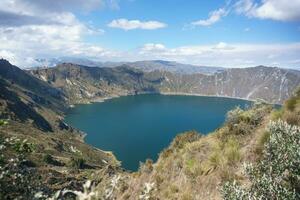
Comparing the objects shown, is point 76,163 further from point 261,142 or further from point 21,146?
point 21,146

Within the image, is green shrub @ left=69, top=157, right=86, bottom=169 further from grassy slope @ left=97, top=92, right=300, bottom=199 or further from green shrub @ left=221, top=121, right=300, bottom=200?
green shrub @ left=221, top=121, right=300, bottom=200

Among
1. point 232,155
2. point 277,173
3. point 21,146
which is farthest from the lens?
point 232,155

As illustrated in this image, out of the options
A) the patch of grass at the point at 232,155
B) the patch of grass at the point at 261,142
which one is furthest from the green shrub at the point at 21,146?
the patch of grass at the point at 261,142

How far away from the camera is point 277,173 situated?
27.7 feet

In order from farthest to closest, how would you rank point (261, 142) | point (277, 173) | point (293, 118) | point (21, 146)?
1. point (293, 118)
2. point (261, 142)
3. point (277, 173)
4. point (21, 146)

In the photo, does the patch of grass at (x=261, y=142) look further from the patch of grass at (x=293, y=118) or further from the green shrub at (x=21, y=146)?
the green shrub at (x=21, y=146)

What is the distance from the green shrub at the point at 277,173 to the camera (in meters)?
7.64

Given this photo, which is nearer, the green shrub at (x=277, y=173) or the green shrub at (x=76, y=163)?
the green shrub at (x=277, y=173)

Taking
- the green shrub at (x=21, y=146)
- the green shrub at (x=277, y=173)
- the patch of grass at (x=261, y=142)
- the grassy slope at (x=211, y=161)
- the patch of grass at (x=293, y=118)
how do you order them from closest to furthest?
1. the green shrub at (x=21, y=146)
2. the green shrub at (x=277, y=173)
3. the grassy slope at (x=211, y=161)
4. the patch of grass at (x=261, y=142)
5. the patch of grass at (x=293, y=118)

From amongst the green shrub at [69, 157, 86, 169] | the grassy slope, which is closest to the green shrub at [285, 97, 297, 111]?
the grassy slope

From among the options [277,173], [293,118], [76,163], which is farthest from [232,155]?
[76,163]

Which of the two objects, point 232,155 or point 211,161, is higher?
point 232,155

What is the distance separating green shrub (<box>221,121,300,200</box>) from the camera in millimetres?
7645

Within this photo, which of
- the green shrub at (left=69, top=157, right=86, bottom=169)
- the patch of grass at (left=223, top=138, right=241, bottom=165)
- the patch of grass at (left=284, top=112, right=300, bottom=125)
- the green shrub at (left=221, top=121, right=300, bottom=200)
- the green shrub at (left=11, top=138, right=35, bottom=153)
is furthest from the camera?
the green shrub at (left=69, top=157, right=86, bottom=169)
